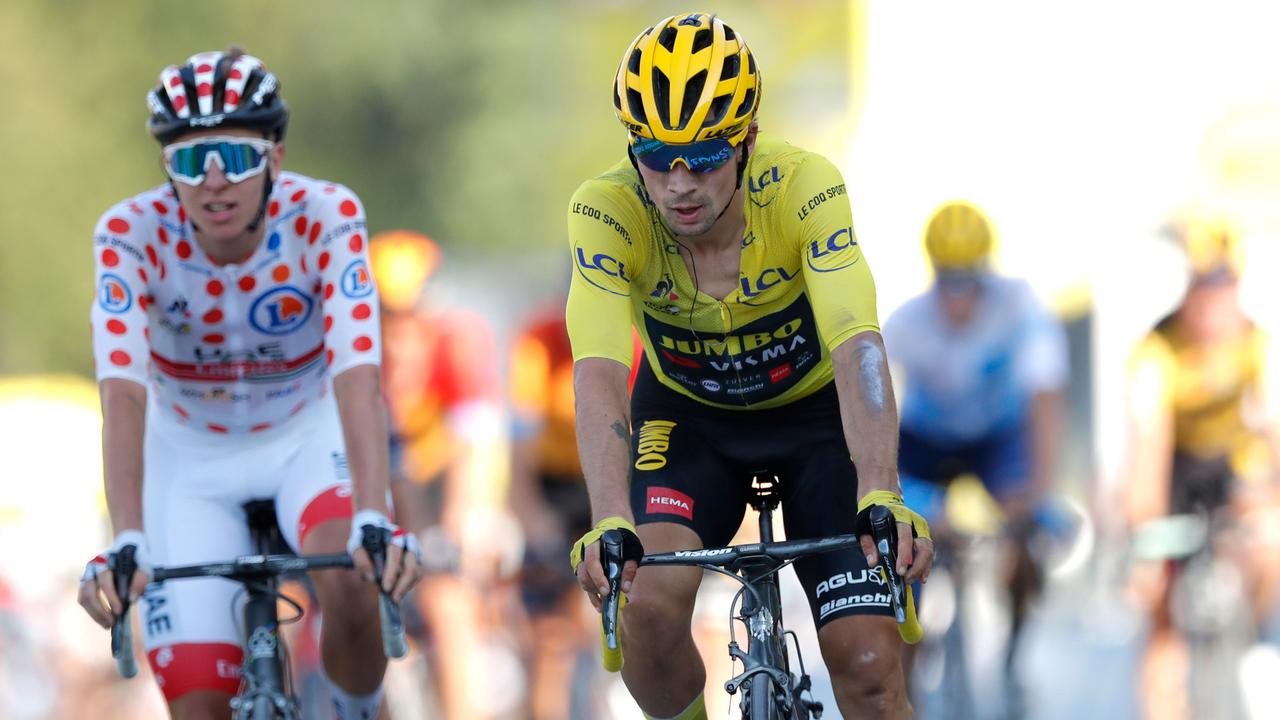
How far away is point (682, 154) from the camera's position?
547 centimetres

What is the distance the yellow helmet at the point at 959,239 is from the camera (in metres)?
9.99

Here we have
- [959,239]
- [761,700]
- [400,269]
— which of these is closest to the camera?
[761,700]

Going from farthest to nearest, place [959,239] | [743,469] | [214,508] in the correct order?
[959,239] < [214,508] < [743,469]

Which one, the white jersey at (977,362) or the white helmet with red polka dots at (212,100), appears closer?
the white helmet with red polka dots at (212,100)

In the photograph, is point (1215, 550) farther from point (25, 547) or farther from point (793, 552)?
point (25, 547)

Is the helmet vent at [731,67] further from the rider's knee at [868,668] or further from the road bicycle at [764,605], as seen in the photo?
the rider's knee at [868,668]

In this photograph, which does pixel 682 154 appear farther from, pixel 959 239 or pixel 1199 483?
pixel 1199 483

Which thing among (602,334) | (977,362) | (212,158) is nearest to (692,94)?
(602,334)

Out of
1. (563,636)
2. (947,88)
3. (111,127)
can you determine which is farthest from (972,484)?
(111,127)

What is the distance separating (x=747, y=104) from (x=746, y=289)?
0.55 meters

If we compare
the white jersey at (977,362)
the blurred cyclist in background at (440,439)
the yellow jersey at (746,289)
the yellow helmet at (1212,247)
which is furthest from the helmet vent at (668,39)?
the yellow helmet at (1212,247)

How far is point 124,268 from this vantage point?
20.4ft

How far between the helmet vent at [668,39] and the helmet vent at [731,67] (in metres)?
0.15

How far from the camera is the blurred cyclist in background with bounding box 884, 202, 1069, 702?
9906 millimetres
